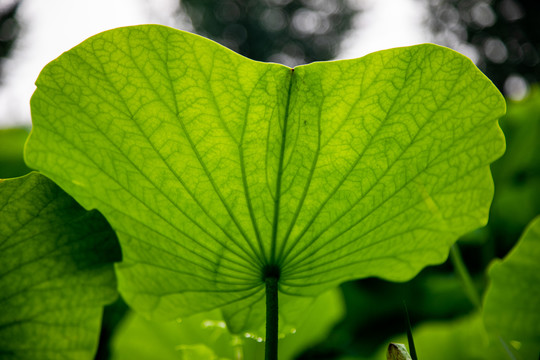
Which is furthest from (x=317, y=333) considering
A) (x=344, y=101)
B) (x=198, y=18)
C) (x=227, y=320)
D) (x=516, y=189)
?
(x=198, y=18)

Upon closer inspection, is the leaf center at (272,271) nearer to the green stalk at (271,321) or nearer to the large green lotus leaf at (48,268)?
the green stalk at (271,321)

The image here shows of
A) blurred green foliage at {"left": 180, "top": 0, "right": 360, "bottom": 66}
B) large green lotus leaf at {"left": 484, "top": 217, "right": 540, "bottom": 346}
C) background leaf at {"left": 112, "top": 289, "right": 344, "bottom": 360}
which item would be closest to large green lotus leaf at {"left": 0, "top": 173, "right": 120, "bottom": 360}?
background leaf at {"left": 112, "top": 289, "right": 344, "bottom": 360}

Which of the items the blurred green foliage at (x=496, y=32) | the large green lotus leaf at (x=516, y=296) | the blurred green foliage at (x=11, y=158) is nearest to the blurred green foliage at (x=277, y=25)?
the blurred green foliage at (x=496, y=32)

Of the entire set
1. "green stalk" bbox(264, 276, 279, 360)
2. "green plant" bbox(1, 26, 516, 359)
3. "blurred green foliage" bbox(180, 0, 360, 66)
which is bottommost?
"green stalk" bbox(264, 276, 279, 360)

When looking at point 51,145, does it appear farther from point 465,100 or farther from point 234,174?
point 465,100

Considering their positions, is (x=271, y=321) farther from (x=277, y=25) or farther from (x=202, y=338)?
(x=277, y=25)

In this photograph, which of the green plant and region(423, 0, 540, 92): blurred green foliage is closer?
the green plant

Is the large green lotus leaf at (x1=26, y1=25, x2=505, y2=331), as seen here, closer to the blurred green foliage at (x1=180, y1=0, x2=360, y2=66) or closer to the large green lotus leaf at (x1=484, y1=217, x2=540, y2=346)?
the large green lotus leaf at (x1=484, y1=217, x2=540, y2=346)
